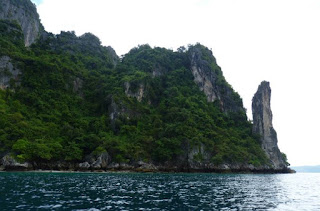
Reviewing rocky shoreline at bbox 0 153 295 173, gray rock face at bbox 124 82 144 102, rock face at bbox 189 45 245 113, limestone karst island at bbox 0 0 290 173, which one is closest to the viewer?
rocky shoreline at bbox 0 153 295 173

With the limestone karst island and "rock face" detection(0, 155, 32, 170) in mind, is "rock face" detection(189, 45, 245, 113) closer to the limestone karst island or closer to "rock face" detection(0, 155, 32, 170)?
the limestone karst island

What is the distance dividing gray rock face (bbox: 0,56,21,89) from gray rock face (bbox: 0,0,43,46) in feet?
115

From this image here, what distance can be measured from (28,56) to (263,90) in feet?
373

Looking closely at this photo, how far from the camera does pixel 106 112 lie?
108 m

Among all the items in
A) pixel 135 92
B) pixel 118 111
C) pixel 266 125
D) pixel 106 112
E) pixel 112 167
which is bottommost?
pixel 112 167

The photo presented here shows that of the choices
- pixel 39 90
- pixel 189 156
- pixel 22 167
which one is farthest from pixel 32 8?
pixel 189 156

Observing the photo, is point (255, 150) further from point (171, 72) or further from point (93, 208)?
point (93, 208)

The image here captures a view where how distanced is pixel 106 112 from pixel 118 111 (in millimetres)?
7825

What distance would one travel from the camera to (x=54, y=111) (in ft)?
308

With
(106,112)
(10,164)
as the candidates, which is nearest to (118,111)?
(106,112)

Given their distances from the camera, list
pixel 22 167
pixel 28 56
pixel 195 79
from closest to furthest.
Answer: pixel 22 167 → pixel 28 56 → pixel 195 79

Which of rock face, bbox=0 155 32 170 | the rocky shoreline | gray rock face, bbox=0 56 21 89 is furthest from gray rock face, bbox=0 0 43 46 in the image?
rock face, bbox=0 155 32 170

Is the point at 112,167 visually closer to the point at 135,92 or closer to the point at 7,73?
the point at 135,92

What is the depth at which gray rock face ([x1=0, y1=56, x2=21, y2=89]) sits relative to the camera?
91750 mm
